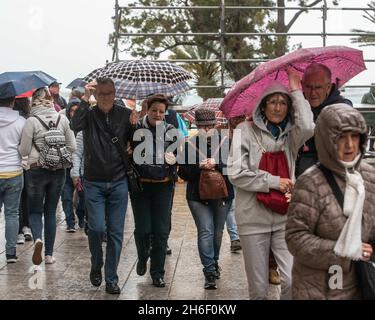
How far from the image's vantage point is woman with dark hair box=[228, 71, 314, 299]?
4.77m

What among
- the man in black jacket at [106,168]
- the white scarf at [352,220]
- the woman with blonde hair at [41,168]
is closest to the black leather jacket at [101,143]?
the man in black jacket at [106,168]

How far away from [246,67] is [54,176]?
37.0ft

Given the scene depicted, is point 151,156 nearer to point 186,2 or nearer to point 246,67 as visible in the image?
point 246,67

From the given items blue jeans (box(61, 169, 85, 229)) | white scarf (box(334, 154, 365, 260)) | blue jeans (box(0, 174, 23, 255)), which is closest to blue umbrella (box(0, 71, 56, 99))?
blue jeans (box(0, 174, 23, 255))

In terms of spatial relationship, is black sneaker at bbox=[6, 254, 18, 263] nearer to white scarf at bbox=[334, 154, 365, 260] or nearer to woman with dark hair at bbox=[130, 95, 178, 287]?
woman with dark hair at bbox=[130, 95, 178, 287]

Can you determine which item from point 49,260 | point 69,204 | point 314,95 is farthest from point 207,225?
point 69,204

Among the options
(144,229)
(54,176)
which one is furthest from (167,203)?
(54,176)

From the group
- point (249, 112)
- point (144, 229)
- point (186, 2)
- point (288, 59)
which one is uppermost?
point (186, 2)

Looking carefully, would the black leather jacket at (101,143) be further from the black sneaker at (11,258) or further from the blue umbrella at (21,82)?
the black sneaker at (11,258)

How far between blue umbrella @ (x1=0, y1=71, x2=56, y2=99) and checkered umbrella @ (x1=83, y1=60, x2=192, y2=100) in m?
0.82

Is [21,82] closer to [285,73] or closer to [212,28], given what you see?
[285,73]

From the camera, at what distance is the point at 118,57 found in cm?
1176

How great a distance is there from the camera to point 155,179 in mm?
6391

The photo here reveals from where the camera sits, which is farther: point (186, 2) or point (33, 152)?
point (186, 2)
